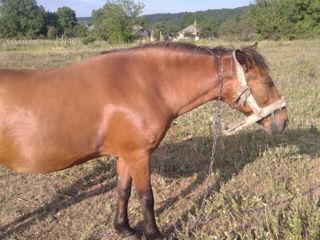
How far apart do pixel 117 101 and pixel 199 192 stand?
195cm

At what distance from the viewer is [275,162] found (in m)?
3.91

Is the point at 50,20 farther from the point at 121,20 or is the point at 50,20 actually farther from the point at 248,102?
the point at 248,102

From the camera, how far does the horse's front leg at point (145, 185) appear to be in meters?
2.58

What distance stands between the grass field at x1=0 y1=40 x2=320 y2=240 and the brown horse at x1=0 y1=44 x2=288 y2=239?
2.44 ft

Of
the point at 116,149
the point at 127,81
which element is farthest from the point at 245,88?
the point at 116,149

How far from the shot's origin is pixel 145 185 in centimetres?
268

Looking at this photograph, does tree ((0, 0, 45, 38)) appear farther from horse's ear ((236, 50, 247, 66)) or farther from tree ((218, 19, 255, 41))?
horse's ear ((236, 50, 247, 66))

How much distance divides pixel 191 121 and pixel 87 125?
11.5 feet

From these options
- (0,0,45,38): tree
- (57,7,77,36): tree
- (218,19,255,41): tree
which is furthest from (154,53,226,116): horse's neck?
(57,7,77,36): tree

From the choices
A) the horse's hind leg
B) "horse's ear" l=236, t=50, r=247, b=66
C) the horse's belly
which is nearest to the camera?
the horse's belly

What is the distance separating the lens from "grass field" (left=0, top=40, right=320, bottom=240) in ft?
9.27

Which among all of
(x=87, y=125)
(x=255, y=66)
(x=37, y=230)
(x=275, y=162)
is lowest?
(x=37, y=230)

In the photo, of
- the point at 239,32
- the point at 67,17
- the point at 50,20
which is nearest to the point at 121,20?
the point at 239,32

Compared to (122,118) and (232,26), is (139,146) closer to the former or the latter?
(122,118)
